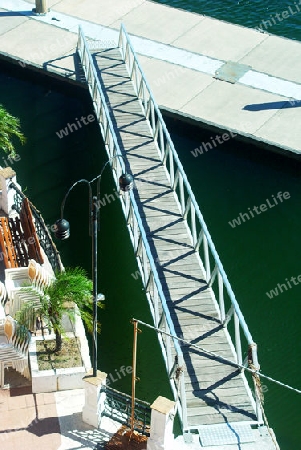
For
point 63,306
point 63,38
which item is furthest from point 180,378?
point 63,38

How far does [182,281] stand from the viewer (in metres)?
20.5

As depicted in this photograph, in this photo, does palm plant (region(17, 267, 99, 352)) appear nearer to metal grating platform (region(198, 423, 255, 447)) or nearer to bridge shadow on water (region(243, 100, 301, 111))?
metal grating platform (region(198, 423, 255, 447))

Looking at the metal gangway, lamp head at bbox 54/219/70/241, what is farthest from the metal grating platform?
lamp head at bbox 54/219/70/241

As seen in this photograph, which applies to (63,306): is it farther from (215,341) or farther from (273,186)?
(273,186)

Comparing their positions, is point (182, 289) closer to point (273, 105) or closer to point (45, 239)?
point (45, 239)

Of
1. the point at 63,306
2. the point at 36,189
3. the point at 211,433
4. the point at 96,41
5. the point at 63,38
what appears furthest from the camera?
the point at 63,38

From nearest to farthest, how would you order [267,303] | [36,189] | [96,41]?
[267,303] < [36,189] < [96,41]

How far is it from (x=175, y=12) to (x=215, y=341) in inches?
722

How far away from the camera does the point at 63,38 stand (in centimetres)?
3225

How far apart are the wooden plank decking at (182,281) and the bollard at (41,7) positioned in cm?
777

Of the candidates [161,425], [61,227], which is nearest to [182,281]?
[161,425]

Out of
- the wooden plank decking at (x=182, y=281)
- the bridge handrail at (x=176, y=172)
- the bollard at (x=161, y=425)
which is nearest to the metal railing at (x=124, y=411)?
the bollard at (x=161, y=425)

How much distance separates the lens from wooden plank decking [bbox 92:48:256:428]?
18.1 metres

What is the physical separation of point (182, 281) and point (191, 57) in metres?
13.1
